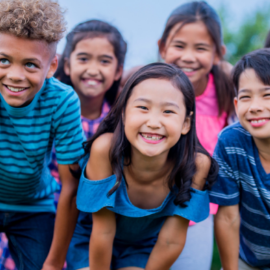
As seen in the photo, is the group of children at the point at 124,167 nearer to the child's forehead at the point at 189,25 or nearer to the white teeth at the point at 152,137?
the white teeth at the point at 152,137

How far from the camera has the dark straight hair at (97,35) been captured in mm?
3074

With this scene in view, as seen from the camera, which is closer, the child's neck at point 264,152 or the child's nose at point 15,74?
the child's nose at point 15,74

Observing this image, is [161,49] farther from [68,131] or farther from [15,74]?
[15,74]

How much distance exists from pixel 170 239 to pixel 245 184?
554mm

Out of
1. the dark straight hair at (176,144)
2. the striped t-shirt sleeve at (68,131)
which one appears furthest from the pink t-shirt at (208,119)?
the striped t-shirt sleeve at (68,131)

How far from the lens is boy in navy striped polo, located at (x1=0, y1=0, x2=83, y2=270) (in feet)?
6.76

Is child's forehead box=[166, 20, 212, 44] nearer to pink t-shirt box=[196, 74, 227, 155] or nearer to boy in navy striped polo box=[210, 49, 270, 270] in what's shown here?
pink t-shirt box=[196, 74, 227, 155]

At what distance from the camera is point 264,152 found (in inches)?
87.4

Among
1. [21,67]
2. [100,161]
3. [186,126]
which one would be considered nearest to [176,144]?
[186,126]

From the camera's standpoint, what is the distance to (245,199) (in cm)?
230

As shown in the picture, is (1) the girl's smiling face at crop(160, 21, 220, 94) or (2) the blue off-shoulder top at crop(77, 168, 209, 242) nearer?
(2) the blue off-shoulder top at crop(77, 168, 209, 242)

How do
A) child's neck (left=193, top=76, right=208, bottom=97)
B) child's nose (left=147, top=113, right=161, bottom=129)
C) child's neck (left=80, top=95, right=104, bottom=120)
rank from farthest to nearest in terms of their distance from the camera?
child's neck (left=193, top=76, right=208, bottom=97), child's neck (left=80, top=95, right=104, bottom=120), child's nose (left=147, top=113, right=161, bottom=129)

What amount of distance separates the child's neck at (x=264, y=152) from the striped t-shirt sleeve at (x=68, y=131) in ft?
3.45

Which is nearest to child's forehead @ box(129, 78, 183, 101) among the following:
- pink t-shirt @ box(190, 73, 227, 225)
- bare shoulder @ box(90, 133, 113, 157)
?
bare shoulder @ box(90, 133, 113, 157)
